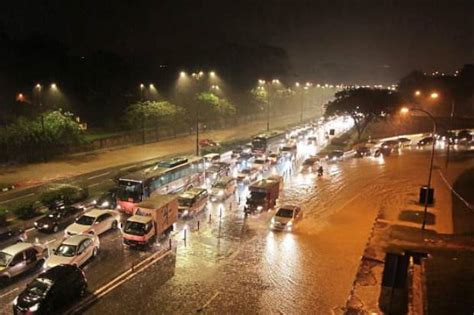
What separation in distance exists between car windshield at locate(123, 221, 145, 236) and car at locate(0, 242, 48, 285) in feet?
14.7

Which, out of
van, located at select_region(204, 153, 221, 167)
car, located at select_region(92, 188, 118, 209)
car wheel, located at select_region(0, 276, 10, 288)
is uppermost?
van, located at select_region(204, 153, 221, 167)

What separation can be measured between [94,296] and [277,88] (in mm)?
108086

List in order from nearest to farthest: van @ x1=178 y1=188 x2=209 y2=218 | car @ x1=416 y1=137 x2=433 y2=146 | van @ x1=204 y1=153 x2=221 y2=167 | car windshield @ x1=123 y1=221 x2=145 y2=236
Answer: car windshield @ x1=123 y1=221 x2=145 y2=236
van @ x1=178 y1=188 x2=209 y2=218
van @ x1=204 y1=153 x2=221 y2=167
car @ x1=416 y1=137 x2=433 y2=146

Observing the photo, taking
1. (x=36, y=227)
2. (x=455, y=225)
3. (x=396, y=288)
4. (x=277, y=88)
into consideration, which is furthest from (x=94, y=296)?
(x=277, y=88)

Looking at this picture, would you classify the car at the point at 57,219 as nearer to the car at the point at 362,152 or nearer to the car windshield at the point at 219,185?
the car windshield at the point at 219,185

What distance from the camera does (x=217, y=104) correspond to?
79562mm

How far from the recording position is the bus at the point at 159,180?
100 feet

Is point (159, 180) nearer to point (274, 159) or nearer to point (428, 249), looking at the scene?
point (428, 249)

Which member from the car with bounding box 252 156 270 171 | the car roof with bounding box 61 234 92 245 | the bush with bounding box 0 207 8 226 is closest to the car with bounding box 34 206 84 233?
the bush with bounding box 0 207 8 226

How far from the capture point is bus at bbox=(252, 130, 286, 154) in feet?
193

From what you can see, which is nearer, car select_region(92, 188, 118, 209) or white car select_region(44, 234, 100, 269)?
white car select_region(44, 234, 100, 269)

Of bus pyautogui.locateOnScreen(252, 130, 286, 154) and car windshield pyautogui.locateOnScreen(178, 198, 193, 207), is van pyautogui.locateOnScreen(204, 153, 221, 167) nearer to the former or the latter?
bus pyautogui.locateOnScreen(252, 130, 286, 154)

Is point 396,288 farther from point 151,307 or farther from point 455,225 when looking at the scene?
point 455,225

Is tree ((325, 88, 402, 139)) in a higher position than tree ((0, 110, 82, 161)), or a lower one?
higher
